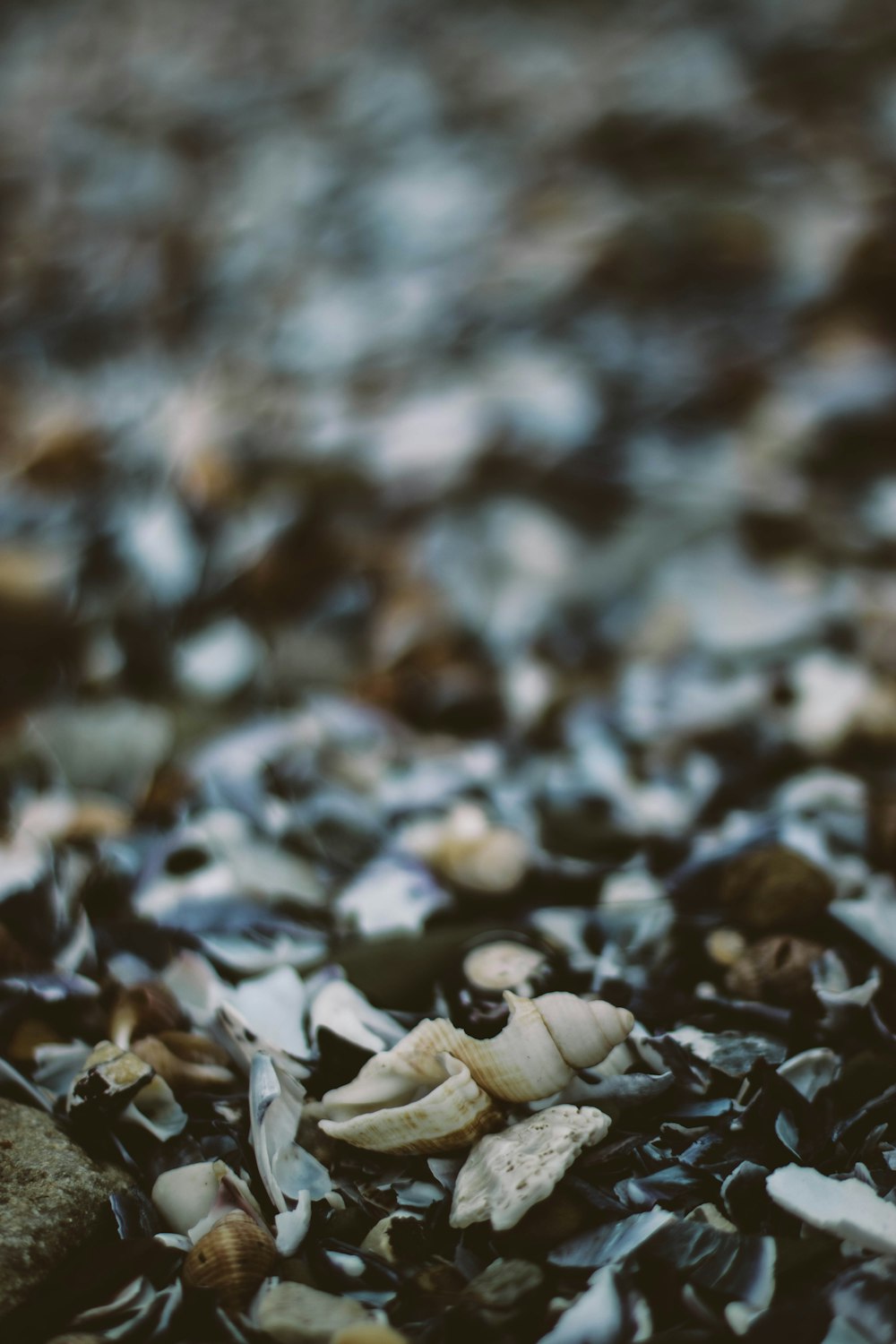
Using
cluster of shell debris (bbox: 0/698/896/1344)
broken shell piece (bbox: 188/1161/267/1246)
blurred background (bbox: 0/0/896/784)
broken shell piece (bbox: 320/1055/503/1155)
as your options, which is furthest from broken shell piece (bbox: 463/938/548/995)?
blurred background (bbox: 0/0/896/784)

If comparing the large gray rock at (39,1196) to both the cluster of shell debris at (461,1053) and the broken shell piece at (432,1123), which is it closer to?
the cluster of shell debris at (461,1053)

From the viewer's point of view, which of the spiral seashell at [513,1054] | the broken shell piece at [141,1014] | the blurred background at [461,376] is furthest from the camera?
the blurred background at [461,376]

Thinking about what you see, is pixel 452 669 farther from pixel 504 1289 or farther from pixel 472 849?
pixel 504 1289

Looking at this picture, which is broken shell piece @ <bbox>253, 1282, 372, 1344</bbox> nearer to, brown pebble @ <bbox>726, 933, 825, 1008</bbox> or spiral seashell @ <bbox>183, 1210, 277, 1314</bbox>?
spiral seashell @ <bbox>183, 1210, 277, 1314</bbox>

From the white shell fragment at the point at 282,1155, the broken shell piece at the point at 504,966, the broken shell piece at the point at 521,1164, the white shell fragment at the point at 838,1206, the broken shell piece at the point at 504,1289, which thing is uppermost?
the white shell fragment at the point at 282,1155

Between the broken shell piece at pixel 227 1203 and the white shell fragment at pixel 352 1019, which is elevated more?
the broken shell piece at pixel 227 1203

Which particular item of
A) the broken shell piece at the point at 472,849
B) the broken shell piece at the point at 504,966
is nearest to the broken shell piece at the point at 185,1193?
the broken shell piece at the point at 504,966
